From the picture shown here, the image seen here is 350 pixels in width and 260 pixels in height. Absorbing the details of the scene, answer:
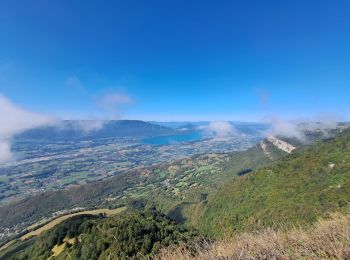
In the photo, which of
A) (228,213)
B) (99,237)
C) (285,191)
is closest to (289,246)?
(99,237)

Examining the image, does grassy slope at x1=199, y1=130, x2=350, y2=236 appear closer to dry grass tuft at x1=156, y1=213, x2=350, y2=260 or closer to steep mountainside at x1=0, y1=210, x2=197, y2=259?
steep mountainside at x1=0, y1=210, x2=197, y2=259

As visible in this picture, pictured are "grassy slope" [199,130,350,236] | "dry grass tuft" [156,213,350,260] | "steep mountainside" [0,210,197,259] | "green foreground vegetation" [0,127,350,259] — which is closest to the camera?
"dry grass tuft" [156,213,350,260]

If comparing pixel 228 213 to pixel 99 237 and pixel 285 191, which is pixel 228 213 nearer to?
pixel 285 191

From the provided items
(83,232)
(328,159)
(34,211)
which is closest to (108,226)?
(83,232)

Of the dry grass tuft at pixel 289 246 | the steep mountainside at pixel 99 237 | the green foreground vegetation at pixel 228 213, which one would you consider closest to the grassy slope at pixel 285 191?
the green foreground vegetation at pixel 228 213

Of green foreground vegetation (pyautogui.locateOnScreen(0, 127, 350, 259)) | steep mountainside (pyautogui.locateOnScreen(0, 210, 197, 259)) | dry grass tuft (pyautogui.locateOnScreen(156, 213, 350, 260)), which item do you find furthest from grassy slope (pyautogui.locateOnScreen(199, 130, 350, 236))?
dry grass tuft (pyautogui.locateOnScreen(156, 213, 350, 260))

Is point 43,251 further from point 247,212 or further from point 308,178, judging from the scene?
point 308,178

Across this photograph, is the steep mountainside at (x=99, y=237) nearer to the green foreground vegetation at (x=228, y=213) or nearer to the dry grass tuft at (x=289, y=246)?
the green foreground vegetation at (x=228, y=213)
